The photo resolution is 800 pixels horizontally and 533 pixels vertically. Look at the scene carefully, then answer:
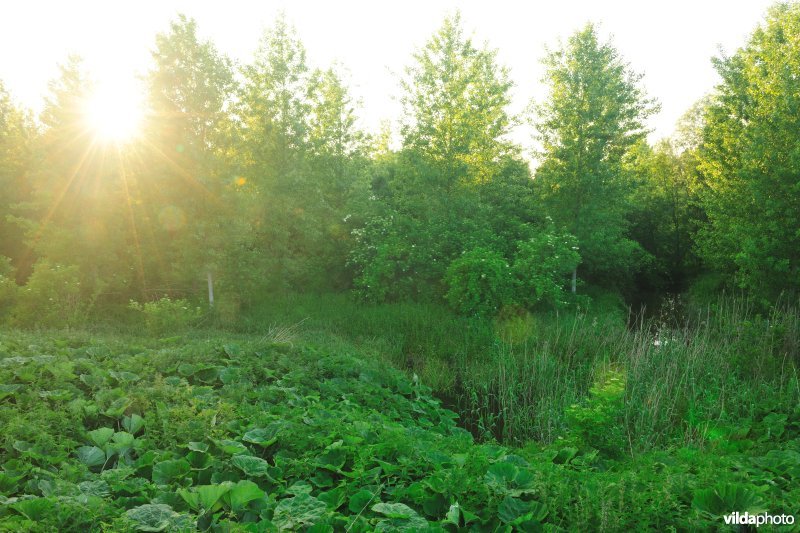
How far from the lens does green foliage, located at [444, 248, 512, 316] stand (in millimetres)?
12555

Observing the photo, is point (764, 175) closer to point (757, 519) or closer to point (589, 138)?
point (589, 138)

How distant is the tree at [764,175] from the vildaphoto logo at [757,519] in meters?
10.9

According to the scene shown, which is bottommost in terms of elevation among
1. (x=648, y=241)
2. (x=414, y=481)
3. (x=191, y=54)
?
(x=414, y=481)

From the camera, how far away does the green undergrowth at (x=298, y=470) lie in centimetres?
Answer: 302

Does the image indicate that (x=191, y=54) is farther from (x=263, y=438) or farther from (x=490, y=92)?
(x=263, y=438)

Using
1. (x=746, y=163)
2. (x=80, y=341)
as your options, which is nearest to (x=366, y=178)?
(x=746, y=163)

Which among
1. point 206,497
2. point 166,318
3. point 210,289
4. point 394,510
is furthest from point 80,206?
point 394,510

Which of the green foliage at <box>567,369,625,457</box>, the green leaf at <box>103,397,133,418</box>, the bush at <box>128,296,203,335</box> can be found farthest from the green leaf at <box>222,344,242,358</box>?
the green foliage at <box>567,369,625,457</box>

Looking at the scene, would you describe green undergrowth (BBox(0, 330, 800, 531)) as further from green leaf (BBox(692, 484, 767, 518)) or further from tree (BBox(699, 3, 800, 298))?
tree (BBox(699, 3, 800, 298))

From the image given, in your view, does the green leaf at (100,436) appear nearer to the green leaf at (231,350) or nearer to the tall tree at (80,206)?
the green leaf at (231,350)

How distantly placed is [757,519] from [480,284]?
9834mm

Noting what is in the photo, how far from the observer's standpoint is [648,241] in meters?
21.8

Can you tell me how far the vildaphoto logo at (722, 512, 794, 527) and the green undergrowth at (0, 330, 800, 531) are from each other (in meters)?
0.07

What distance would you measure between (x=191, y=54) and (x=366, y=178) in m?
8.33
